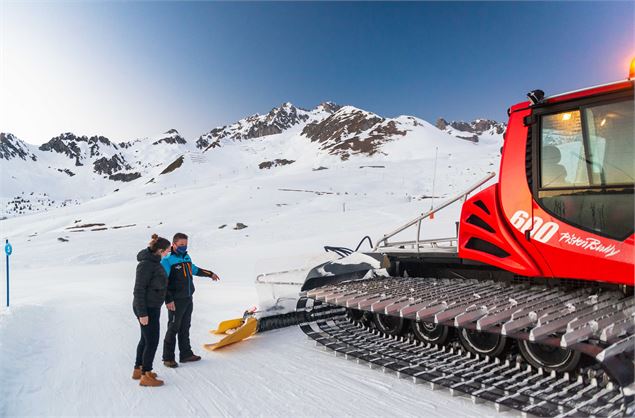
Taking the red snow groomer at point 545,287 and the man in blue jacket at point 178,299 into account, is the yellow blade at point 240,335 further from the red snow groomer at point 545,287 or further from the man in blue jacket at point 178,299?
the red snow groomer at point 545,287

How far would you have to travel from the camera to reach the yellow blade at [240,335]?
5888 mm

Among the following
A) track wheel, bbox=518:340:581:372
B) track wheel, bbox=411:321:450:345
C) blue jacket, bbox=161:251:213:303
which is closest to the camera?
track wheel, bbox=518:340:581:372

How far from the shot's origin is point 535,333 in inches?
137

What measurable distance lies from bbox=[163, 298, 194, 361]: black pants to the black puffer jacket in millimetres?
637

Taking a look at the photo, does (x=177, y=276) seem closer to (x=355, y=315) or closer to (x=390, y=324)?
(x=355, y=315)

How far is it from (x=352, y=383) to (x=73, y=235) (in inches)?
1096

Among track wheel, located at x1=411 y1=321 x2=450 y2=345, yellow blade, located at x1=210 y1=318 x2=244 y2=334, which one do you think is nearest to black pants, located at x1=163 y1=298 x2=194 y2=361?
yellow blade, located at x1=210 y1=318 x2=244 y2=334

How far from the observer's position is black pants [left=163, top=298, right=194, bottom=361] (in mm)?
5298

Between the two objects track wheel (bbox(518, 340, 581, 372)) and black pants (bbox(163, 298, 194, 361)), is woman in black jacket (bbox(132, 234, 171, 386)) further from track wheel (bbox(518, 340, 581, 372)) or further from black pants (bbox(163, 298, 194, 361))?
track wheel (bbox(518, 340, 581, 372))

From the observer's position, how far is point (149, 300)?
15.6 feet

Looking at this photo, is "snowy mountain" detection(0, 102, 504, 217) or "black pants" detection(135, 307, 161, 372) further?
"snowy mountain" detection(0, 102, 504, 217)

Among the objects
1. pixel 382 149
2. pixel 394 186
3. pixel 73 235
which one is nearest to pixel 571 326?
pixel 73 235

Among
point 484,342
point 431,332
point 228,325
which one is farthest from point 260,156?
point 484,342

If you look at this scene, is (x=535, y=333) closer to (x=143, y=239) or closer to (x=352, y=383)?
(x=352, y=383)
